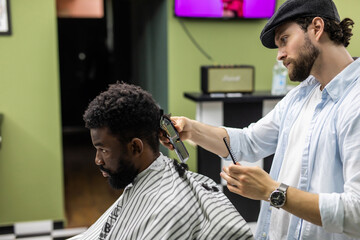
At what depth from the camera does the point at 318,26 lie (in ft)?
4.30

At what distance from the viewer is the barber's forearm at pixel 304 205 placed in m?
1.13

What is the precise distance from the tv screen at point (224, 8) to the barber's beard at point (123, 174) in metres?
2.08

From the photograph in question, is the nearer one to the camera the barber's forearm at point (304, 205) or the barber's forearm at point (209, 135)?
the barber's forearm at point (304, 205)

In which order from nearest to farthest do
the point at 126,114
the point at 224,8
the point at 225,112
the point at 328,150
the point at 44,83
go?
the point at 328,150
the point at 126,114
the point at 225,112
the point at 44,83
the point at 224,8

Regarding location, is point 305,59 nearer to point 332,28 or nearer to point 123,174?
point 332,28

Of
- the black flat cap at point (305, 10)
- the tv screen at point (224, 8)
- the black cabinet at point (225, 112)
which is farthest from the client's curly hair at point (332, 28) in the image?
the tv screen at point (224, 8)

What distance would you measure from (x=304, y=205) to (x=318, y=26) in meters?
0.55

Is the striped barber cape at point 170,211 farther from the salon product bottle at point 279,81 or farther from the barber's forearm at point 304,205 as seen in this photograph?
the salon product bottle at point 279,81

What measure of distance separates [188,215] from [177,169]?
22cm

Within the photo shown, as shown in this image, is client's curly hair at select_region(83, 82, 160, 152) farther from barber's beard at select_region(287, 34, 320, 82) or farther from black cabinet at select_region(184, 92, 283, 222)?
black cabinet at select_region(184, 92, 283, 222)

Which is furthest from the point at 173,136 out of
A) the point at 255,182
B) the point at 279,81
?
the point at 279,81

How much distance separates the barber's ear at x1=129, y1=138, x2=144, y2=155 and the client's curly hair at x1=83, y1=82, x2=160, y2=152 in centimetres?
1

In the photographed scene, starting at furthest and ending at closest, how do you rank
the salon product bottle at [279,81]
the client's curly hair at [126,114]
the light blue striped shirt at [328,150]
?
the salon product bottle at [279,81], the client's curly hair at [126,114], the light blue striped shirt at [328,150]

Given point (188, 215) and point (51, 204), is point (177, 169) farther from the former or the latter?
point (51, 204)
